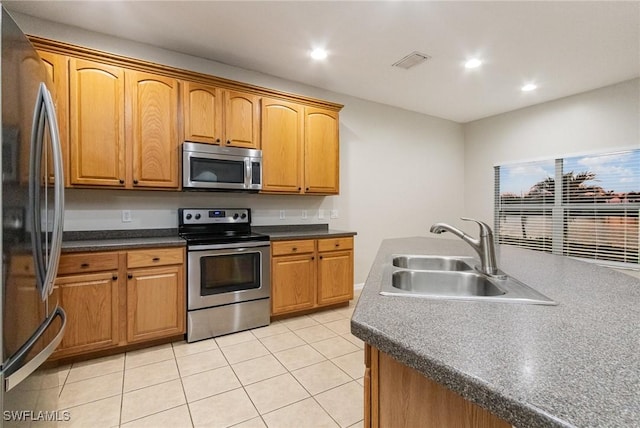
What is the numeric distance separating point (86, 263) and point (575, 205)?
5.37 meters

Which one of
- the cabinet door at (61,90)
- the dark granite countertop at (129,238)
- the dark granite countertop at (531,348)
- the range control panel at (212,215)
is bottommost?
the dark granite countertop at (531,348)

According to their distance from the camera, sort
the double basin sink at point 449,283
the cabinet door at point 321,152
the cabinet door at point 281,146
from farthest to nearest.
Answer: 1. the cabinet door at point 321,152
2. the cabinet door at point 281,146
3. the double basin sink at point 449,283

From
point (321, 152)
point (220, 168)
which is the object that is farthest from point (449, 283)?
point (321, 152)

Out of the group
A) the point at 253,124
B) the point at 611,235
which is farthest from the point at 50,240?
the point at 611,235

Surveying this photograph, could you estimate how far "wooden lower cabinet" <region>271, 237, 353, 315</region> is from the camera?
3076mm

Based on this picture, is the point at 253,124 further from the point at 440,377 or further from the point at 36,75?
the point at 440,377

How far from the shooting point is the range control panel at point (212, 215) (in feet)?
9.63

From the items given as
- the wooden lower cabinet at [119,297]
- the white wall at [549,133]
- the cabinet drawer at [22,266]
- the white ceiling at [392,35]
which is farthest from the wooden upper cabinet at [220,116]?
the white wall at [549,133]

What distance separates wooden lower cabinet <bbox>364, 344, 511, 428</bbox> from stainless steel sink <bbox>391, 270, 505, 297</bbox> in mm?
568

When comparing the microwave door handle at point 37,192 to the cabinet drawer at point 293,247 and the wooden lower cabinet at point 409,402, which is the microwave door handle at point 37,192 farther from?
the cabinet drawer at point 293,247

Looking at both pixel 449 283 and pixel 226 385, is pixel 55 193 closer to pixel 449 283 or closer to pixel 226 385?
pixel 226 385

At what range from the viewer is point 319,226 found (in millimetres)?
3900

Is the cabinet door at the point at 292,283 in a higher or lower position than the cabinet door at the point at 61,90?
lower

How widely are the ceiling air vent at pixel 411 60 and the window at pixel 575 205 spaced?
2538mm
